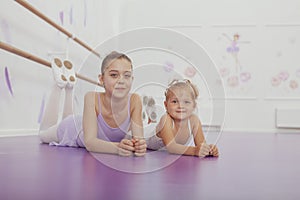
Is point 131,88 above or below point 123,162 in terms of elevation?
above

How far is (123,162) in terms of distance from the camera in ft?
3.76

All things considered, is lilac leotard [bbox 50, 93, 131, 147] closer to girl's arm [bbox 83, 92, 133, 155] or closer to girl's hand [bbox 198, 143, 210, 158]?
girl's arm [bbox 83, 92, 133, 155]

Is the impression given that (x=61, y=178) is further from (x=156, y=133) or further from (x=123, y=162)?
(x=156, y=133)

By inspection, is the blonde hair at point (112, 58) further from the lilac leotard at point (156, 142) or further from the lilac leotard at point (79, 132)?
the lilac leotard at point (156, 142)

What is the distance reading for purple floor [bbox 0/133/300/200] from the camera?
28.3 inches

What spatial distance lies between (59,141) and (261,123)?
2.72 meters

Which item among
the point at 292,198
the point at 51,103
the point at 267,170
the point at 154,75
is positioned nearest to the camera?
the point at 292,198

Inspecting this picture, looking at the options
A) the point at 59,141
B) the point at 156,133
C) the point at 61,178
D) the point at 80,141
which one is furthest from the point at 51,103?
the point at 61,178

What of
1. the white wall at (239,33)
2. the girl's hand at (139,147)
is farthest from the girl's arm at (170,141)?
the white wall at (239,33)

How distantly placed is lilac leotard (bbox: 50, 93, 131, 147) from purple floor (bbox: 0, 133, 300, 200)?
0.17 metres

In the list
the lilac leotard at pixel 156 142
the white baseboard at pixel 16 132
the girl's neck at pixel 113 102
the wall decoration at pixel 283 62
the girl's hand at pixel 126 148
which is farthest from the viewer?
the wall decoration at pixel 283 62

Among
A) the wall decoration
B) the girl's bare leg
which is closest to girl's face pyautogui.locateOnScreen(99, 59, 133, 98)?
the girl's bare leg

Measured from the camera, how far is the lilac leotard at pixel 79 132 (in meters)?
1.47

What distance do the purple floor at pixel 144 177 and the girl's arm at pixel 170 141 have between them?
0.22 ft
